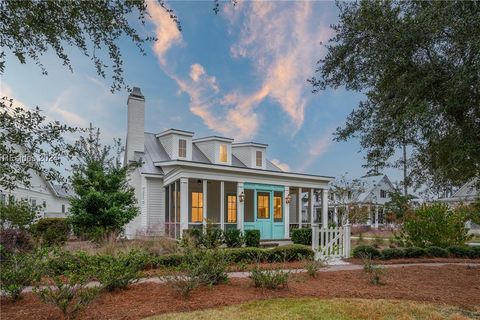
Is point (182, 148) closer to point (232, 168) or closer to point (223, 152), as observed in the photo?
point (223, 152)

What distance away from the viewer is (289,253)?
11102mm

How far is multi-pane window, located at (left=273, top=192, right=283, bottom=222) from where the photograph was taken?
20.8 meters

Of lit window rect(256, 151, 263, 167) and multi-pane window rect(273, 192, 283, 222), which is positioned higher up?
lit window rect(256, 151, 263, 167)

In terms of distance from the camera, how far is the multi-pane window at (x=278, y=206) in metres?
20.8

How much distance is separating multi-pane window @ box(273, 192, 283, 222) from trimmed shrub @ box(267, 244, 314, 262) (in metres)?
9.25

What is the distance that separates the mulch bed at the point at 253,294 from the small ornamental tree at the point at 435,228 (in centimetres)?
546

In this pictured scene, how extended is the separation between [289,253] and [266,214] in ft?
29.6

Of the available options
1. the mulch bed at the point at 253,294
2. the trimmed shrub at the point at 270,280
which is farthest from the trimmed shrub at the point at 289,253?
the trimmed shrub at the point at 270,280

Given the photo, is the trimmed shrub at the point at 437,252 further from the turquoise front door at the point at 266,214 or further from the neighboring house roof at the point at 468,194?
the turquoise front door at the point at 266,214

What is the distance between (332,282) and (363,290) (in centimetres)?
87

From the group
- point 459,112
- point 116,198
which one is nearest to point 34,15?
point 459,112

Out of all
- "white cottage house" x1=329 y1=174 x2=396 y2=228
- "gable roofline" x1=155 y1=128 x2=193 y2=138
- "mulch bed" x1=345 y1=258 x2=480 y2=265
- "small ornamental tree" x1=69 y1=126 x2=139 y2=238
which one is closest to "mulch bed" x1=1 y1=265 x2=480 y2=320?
"mulch bed" x1=345 y1=258 x2=480 y2=265

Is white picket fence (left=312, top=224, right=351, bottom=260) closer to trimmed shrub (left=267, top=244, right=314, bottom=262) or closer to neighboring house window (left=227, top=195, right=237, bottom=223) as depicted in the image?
trimmed shrub (left=267, top=244, right=314, bottom=262)

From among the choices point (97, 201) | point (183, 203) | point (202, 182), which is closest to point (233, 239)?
point (183, 203)
